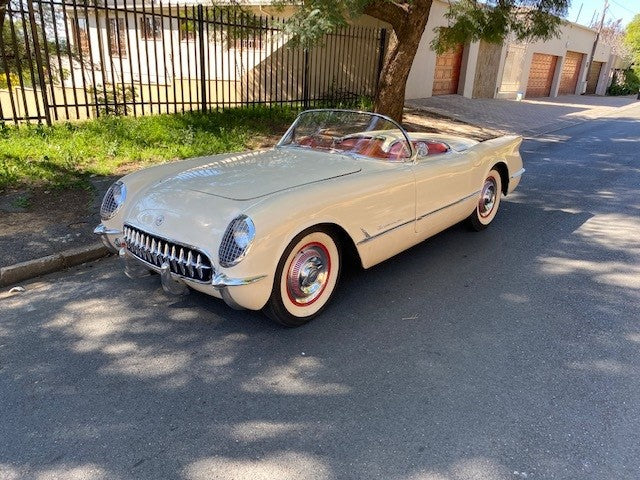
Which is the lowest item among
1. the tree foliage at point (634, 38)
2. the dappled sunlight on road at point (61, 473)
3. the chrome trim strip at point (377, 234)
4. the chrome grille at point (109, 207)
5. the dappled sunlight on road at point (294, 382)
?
the dappled sunlight on road at point (61, 473)

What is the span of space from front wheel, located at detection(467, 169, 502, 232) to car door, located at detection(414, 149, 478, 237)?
430 millimetres

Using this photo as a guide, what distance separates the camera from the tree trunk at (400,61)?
32.5 ft

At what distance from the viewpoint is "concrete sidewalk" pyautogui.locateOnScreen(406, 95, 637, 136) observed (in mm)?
15117

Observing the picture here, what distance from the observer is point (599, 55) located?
34.9m

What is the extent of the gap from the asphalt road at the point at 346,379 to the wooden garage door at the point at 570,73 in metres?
30.9

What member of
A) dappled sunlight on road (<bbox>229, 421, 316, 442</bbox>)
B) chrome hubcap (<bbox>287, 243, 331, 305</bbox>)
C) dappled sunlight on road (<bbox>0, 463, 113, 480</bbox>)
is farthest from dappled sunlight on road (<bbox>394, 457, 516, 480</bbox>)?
chrome hubcap (<bbox>287, 243, 331, 305</bbox>)

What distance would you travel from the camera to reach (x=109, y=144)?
7.59 m

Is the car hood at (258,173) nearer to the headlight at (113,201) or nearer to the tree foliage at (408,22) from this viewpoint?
the headlight at (113,201)

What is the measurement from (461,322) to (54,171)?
5435 millimetres

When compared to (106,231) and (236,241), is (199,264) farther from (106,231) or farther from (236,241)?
(106,231)

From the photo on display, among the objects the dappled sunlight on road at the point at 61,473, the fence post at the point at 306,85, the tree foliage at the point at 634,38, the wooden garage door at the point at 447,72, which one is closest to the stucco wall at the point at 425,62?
the wooden garage door at the point at 447,72

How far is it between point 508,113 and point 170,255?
17243 mm

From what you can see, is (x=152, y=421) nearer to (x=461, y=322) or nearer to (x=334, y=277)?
(x=334, y=277)

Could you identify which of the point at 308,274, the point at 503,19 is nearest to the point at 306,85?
the point at 503,19
